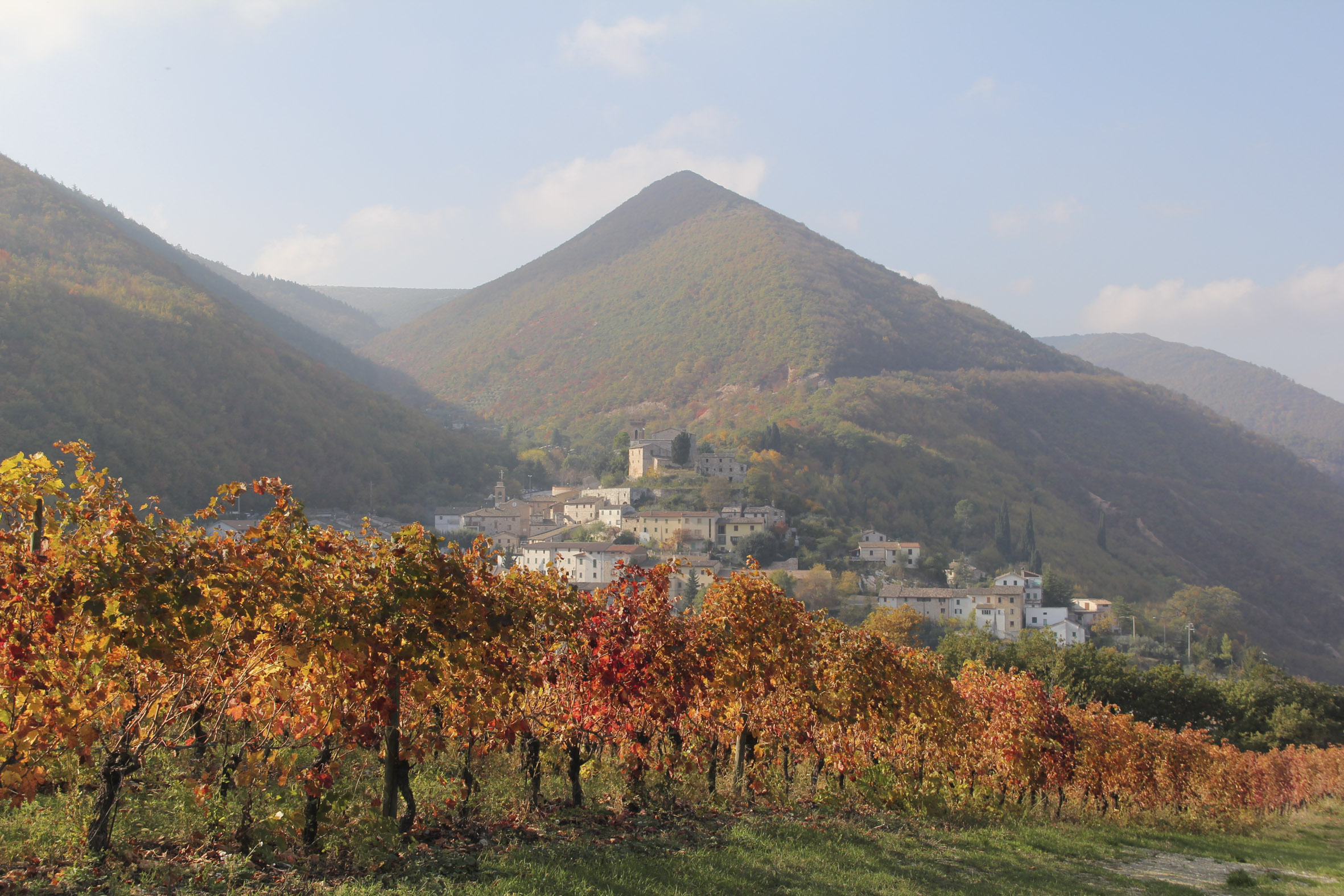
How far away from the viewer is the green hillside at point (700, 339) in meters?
149

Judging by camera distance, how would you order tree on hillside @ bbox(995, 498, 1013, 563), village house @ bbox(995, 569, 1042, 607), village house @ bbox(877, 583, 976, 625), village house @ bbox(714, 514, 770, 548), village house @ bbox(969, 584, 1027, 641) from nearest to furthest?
1. village house @ bbox(877, 583, 976, 625)
2. village house @ bbox(969, 584, 1027, 641)
3. village house @ bbox(995, 569, 1042, 607)
4. village house @ bbox(714, 514, 770, 548)
5. tree on hillside @ bbox(995, 498, 1013, 563)

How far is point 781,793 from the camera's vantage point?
10234mm

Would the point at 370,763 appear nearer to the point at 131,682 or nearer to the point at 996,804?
the point at 131,682

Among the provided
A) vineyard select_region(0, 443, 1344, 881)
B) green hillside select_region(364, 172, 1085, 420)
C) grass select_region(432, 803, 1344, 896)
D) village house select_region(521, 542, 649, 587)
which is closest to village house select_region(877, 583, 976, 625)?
village house select_region(521, 542, 649, 587)

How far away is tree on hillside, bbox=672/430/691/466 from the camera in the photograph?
87.6 metres

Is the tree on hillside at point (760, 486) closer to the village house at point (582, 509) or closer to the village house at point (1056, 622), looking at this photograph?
the village house at point (582, 509)

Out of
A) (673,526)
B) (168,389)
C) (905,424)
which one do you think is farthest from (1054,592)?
(168,389)

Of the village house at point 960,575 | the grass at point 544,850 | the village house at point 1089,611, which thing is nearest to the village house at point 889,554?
the village house at point 960,575

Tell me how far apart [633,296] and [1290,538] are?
11953 cm

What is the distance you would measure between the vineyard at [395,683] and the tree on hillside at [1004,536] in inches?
3085

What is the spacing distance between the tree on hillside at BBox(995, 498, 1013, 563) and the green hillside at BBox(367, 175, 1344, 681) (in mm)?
1548

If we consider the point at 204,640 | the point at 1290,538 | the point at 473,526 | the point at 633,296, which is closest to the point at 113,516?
the point at 204,640

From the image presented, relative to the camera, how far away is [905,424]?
124 metres

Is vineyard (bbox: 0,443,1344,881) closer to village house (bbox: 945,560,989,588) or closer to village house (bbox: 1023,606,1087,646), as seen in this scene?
village house (bbox: 1023,606,1087,646)
